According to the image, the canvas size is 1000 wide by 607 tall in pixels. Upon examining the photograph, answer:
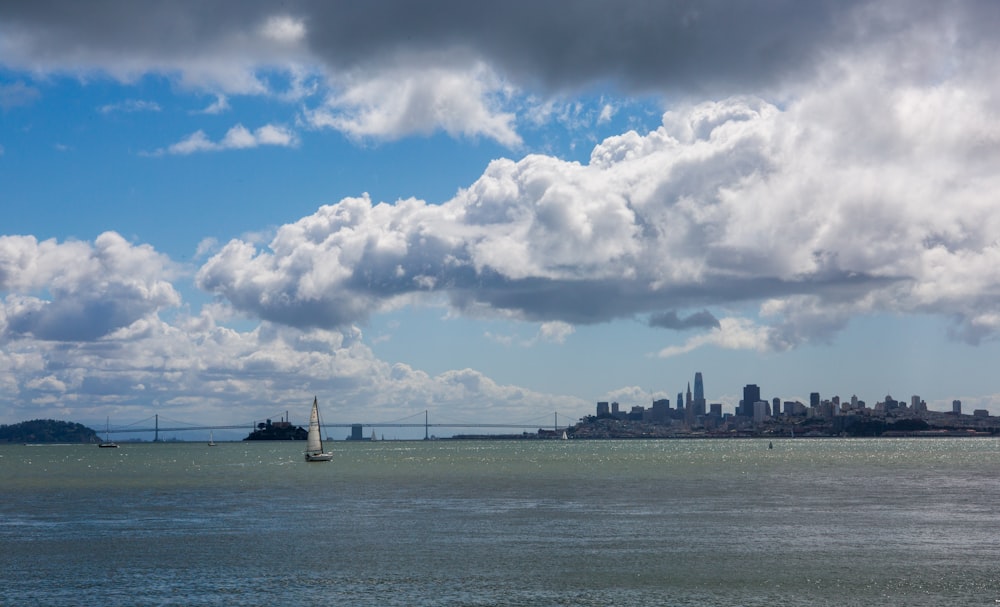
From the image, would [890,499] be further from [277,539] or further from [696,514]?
[277,539]

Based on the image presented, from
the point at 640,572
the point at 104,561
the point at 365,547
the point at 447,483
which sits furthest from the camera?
the point at 447,483

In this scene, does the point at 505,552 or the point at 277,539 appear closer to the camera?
the point at 505,552

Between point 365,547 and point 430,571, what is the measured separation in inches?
520

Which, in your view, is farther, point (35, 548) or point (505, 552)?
point (35, 548)

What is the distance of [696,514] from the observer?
338 ft

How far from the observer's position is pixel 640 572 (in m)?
67.5

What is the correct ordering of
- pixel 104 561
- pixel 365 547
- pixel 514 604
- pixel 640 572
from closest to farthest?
pixel 514 604, pixel 640 572, pixel 104 561, pixel 365 547

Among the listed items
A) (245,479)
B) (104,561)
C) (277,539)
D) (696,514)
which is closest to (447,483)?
(245,479)

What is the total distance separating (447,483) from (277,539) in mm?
75347

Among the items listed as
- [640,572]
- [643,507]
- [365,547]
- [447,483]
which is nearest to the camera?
[640,572]

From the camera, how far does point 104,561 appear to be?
244 ft

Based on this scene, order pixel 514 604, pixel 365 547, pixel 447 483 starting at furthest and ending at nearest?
pixel 447 483, pixel 365 547, pixel 514 604

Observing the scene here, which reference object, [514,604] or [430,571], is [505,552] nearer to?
[430,571]

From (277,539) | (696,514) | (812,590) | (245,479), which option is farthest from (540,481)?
(812,590)
